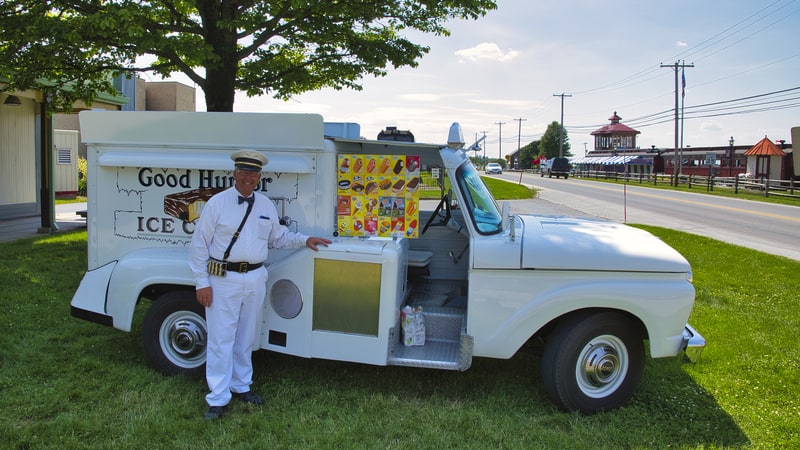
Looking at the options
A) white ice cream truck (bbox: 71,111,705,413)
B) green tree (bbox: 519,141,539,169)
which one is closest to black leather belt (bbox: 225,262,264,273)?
white ice cream truck (bbox: 71,111,705,413)

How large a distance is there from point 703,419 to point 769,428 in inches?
16.4

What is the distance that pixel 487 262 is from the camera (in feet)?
13.9

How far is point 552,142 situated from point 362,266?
106m

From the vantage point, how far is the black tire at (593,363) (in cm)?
421

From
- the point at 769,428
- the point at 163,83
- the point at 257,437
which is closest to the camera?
the point at 257,437

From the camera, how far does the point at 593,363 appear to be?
429cm

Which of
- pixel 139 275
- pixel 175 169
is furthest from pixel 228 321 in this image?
pixel 175 169

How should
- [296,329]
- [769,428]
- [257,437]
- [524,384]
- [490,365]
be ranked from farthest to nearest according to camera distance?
[490,365] < [524,384] < [296,329] < [769,428] < [257,437]

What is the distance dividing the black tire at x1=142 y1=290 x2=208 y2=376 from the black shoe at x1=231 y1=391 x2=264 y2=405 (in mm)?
506

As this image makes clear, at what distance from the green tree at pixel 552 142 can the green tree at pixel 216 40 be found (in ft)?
311

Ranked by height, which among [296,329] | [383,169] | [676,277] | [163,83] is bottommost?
[296,329]

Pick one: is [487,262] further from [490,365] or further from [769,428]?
[769,428]

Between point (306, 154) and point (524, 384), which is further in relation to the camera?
point (524, 384)

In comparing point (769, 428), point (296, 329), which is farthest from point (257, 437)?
point (769, 428)
